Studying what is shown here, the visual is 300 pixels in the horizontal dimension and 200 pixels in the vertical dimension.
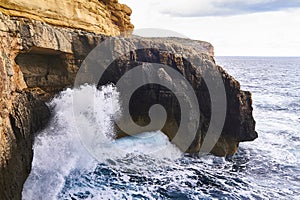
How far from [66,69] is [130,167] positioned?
4161mm

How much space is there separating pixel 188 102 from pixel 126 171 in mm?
3416

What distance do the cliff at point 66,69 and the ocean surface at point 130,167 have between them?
0.56 meters

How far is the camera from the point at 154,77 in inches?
393

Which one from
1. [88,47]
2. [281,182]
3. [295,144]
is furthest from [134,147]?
[295,144]

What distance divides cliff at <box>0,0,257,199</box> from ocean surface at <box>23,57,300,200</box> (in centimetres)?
56

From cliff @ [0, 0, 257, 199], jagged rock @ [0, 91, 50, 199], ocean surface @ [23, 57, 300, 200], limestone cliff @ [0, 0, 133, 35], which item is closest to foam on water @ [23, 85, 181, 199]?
ocean surface @ [23, 57, 300, 200]

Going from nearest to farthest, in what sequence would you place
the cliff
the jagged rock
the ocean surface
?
the jagged rock → the cliff → the ocean surface

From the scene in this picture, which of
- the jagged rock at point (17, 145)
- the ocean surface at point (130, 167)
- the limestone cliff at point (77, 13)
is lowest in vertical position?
the ocean surface at point (130, 167)

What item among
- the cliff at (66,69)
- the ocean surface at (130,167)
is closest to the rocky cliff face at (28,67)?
the cliff at (66,69)

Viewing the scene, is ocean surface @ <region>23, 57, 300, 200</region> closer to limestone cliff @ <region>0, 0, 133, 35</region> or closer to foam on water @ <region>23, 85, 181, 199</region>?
foam on water @ <region>23, 85, 181, 199</region>

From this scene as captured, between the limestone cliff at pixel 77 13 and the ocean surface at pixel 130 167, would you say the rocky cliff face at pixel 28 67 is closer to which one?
the limestone cliff at pixel 77 13

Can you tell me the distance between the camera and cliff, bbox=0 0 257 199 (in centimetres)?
700

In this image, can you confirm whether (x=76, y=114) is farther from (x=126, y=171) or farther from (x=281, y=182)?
(x=281, y=182)

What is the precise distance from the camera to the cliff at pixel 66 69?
23.0 ft
